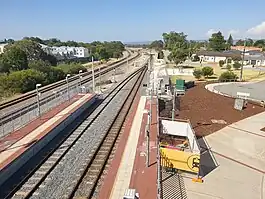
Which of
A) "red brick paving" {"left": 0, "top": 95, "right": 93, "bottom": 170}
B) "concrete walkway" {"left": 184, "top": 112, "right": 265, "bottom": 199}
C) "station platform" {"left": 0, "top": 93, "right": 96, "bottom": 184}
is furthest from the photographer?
"station platform" {"left": 0, "top": 93, "right": 96, "bottom": 184}

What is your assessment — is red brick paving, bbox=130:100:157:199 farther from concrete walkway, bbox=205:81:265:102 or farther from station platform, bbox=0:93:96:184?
concrete walkway, bbox=205:81:265:102

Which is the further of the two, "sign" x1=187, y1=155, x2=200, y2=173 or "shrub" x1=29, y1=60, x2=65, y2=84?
"shrub" x1=29, y1=60, x2=65, y2=84

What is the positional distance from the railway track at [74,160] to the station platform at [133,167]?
640 mm

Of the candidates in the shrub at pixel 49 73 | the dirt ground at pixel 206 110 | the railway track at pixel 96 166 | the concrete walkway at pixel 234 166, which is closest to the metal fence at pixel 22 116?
the railway track at pixel 96 166

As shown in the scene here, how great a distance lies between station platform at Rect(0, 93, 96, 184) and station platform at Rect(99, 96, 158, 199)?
4.60m

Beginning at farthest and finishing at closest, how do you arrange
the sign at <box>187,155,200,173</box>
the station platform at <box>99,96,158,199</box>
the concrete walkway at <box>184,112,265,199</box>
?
1. the sign at <box>187,155,200,173</box>
2. the concrete walkway at <box>184,112,265,199</box>
3. the station platform at <box>99,96,158,199</box>

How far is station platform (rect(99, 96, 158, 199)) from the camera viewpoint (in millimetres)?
11391

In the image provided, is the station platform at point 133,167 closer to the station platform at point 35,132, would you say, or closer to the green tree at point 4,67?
the station platform at point 35,132

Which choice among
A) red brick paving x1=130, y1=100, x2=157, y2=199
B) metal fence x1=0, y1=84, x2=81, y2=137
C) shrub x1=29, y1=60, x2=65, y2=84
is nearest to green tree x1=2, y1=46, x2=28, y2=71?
shrub x1=29, y1=60, x2=65, y2=84

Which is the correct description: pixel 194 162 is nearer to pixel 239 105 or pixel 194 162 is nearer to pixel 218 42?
pixel 239 105

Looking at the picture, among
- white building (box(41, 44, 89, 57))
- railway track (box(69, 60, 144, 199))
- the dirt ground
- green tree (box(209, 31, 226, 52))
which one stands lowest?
the dirt ground

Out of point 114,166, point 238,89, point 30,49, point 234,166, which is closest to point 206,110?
point 234,166

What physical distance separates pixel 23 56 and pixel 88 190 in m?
49.2

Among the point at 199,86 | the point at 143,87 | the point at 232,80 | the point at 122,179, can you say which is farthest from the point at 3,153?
the point at 232,80
